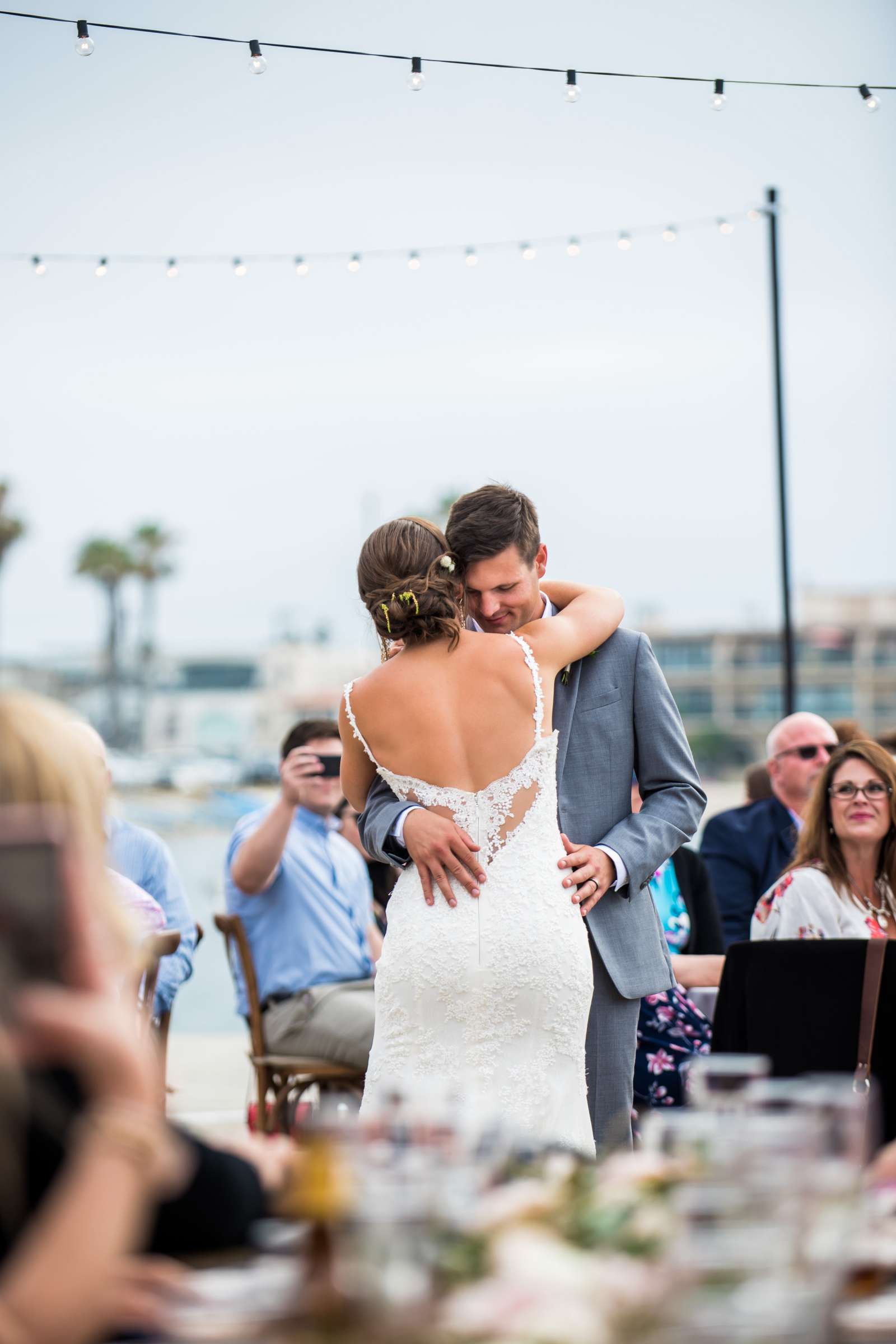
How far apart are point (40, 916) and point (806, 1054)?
A: 216 cm

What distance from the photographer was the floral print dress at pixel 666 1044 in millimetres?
3191

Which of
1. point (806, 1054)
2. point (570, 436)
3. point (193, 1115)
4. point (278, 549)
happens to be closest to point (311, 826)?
point (193, 1115)

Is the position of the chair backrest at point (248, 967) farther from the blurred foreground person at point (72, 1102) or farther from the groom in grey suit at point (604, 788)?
the blurred foreground person at point (72, 1102)

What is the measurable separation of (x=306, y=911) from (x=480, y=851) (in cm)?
229

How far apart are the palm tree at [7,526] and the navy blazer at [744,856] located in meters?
15.3

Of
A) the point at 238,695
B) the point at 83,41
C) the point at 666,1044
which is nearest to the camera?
the point at 666,1044

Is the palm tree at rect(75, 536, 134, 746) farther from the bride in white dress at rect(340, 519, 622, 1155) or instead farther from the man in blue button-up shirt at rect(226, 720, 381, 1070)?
the bride in white dress at rect(340, 519, 622, 1155)

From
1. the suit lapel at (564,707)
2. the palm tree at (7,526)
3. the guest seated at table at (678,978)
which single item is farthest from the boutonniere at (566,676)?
the palm tree at (7,526)

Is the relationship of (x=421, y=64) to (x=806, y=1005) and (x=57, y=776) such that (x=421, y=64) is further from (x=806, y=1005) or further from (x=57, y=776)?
(x=57, y=776)

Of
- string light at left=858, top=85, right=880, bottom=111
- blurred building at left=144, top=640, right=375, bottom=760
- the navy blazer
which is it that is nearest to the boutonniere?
the navy blazer

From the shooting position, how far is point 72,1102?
1.03 m

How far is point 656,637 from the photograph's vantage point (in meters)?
37.5

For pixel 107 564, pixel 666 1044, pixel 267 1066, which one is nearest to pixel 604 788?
pixel 666 1044

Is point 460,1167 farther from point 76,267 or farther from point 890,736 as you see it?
point 76,267
